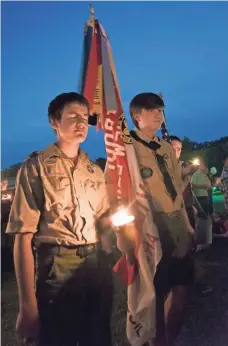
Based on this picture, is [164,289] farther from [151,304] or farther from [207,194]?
[207,194]

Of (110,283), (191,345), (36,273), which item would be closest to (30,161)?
(36,273)

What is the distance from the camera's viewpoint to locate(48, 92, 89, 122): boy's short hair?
8.54 feet

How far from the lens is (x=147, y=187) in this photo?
124 inches

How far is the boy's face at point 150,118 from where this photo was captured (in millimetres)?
3328

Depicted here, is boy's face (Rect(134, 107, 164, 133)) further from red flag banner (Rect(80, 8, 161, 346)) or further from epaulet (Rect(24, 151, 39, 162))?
epaulet (Rect(24, 151, 39, 162))

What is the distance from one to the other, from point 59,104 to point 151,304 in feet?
5.29

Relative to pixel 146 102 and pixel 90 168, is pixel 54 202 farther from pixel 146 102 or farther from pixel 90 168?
pixel 146 102

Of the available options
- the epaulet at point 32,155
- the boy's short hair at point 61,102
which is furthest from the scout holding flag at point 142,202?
the epaulet at point 32,155

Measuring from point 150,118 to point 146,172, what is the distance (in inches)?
19.4

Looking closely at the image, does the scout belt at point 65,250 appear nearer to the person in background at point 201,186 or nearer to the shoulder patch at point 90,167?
the shoulder patch at point 90,167

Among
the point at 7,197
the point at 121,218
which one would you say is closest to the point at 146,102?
the point at 121,218

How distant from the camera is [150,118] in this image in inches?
131

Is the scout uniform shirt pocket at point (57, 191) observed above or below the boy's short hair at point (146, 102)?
below

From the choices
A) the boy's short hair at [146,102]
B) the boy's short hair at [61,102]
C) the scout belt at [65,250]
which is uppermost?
the boy's short hair at [146,102]
